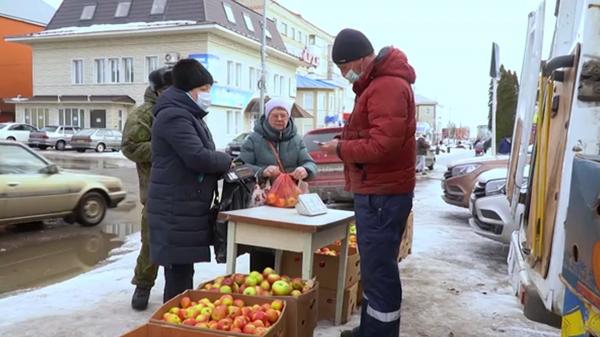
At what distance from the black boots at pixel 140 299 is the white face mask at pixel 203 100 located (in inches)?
68.1

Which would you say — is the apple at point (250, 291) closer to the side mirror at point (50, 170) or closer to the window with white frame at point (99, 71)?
the side mirror at point (50, 170)

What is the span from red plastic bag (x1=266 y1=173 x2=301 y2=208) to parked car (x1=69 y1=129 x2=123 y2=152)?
2703 centimetres

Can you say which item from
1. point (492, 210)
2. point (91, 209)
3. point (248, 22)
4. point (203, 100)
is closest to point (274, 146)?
point (203, 100)

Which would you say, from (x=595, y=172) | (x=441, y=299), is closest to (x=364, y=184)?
(x=595, y=172)

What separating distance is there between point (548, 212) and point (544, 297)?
16.6 inches

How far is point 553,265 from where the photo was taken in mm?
2443

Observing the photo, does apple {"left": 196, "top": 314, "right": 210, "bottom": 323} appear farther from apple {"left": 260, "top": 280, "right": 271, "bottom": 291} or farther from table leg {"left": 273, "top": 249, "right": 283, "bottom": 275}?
table leg {"left": 273, "top": 249, "right": 283, "bottom": 275}

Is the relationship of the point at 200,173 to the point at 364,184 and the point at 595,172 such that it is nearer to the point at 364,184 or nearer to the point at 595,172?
the point at 364,184

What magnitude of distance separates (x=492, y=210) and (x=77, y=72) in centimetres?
3330

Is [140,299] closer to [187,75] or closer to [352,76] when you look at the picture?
[187,75]

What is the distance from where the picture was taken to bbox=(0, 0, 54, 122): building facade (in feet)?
131

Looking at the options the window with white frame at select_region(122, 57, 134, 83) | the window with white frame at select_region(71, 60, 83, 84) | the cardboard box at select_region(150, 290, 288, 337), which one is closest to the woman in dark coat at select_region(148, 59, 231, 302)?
the cardboard box at select_region(150, 290, 288, 337)

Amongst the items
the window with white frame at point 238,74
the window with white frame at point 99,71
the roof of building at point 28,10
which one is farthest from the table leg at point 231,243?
the roof of building at point 28,10

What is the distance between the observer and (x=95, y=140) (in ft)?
94.8
